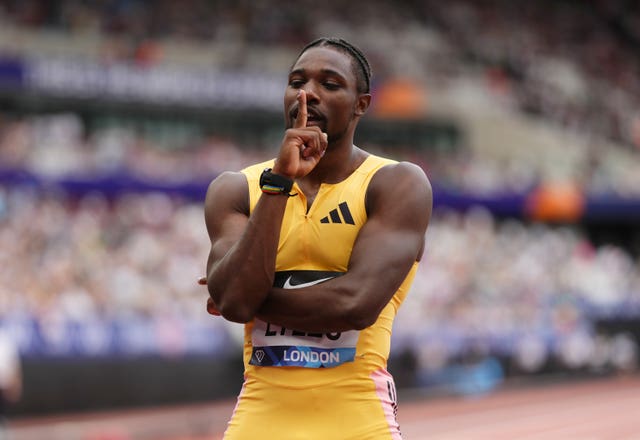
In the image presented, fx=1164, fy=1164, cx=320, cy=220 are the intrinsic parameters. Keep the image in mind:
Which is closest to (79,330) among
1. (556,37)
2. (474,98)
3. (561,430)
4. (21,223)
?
(21,223)

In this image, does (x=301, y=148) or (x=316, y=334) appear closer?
(x=301, y=148)

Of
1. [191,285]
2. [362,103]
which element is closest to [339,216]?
[362,103]

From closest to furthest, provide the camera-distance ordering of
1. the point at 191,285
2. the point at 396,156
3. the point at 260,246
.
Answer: the point at 260,246 → the point at 191,285 → the point at 396,156

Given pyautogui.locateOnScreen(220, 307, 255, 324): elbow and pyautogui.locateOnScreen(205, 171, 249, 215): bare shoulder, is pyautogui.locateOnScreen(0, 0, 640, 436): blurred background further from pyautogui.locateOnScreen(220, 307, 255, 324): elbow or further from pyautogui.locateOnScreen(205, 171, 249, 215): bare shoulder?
pyautogui.locateOnScreen(220, 307, 255, 324): elbow

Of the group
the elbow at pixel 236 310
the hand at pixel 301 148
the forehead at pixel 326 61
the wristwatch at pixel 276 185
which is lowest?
the elbow at pixel 236 310

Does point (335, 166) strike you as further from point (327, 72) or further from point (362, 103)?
point (327, 72)

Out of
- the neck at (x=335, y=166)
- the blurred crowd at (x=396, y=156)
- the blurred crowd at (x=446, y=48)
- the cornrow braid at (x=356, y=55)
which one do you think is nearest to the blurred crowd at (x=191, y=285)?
the blurred crowd at (x=396, y=156)

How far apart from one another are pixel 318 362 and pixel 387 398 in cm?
26

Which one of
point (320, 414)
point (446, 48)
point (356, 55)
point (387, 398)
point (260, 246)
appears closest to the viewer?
point (260, 246)

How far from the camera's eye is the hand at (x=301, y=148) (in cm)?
349

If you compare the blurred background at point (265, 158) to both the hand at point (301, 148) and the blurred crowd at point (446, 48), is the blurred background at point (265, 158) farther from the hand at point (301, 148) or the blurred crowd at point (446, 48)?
the hand at point (301, 148)

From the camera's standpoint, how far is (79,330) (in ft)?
48.8

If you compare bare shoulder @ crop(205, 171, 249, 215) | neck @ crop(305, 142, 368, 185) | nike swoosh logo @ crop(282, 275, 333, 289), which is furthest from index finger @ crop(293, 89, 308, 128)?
nike swoosh logo @ crop(282, 275, 333, 289)

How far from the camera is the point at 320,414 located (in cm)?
358
